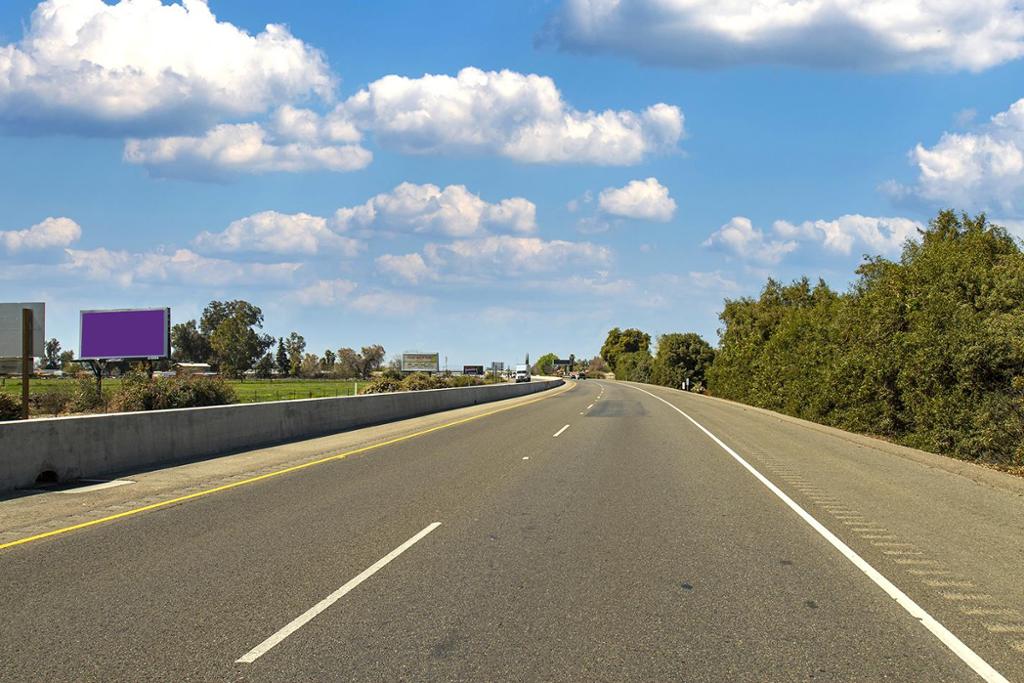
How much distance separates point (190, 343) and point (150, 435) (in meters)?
180

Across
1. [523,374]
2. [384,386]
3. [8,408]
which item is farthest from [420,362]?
[8,408]

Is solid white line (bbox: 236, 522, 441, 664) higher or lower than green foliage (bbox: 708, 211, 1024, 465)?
lower

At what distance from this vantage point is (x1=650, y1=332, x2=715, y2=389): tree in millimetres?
90312

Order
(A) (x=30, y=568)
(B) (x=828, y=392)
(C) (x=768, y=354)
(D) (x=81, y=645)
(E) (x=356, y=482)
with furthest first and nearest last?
(C) (x=768, y=354)
(B) (x=828, y=392)
(E) (x=356, y=482)
(A) (x=30, y=568)
(D) (x=81, y=645)

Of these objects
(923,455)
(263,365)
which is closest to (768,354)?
(923,455)

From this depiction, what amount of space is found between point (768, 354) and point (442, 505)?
104 ft

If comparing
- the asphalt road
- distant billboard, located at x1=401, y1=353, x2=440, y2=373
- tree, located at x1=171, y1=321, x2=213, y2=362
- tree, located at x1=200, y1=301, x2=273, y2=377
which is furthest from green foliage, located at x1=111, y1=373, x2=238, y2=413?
tree, located at x1=171, y1=321, x2=213, y2=362

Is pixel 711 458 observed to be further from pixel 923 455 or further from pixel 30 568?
pixel 30 568

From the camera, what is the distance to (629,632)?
17.6 feet

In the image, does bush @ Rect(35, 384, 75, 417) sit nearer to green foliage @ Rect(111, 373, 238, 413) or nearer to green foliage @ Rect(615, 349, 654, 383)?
green foliage @ Rect(111, 373, 238, 413)

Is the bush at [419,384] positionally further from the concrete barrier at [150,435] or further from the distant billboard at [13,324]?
the distant billboard at [13,324]

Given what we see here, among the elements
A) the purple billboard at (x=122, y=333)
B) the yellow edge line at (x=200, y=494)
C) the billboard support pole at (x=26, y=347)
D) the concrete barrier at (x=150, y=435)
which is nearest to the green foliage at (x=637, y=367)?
the purple billboard at (x=122, y=333)

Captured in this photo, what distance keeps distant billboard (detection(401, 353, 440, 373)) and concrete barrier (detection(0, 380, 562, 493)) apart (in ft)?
337

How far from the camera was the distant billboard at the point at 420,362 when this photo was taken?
12738 cm
